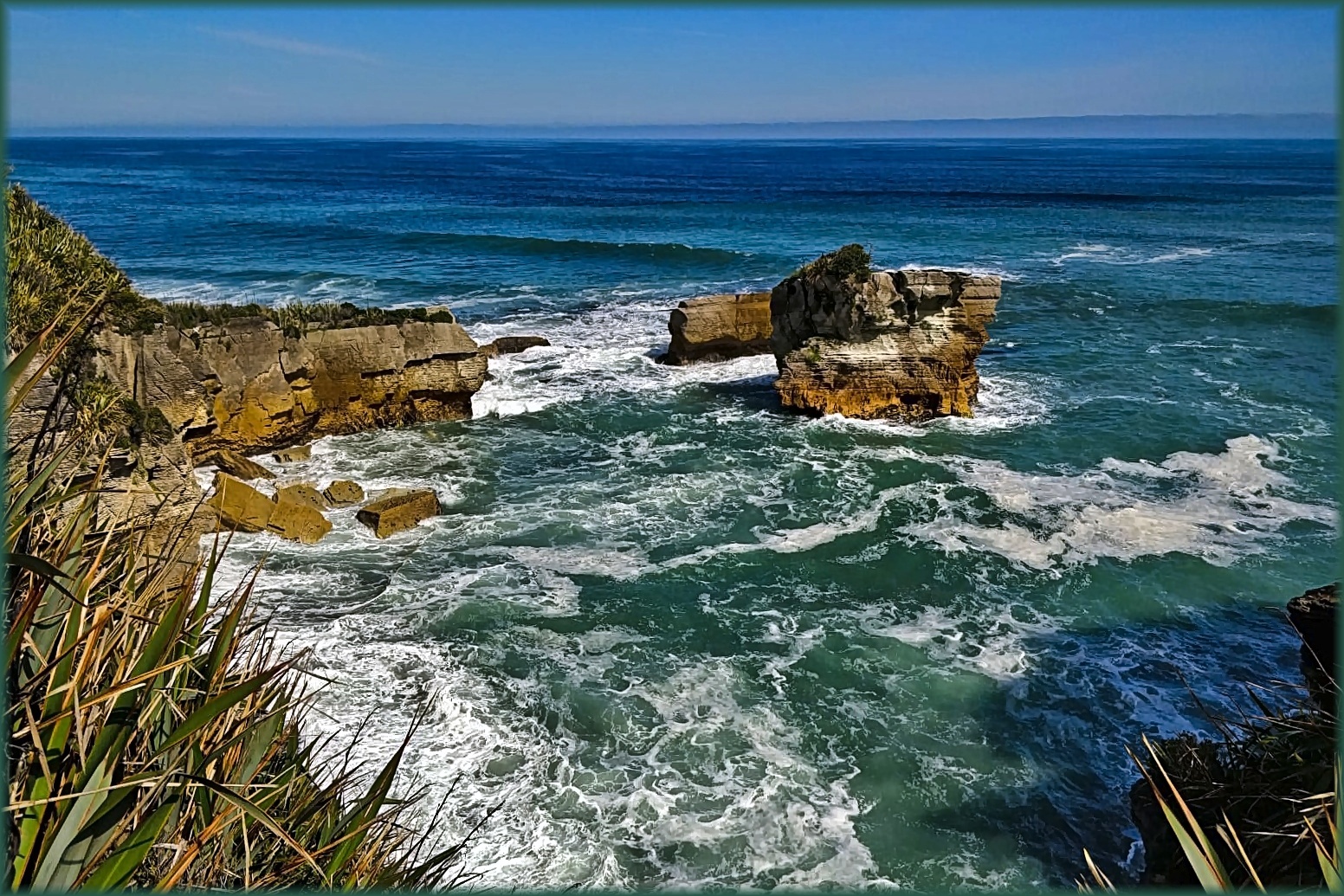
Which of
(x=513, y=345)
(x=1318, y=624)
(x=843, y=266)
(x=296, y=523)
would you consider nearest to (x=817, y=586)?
(x=1318, y=624)

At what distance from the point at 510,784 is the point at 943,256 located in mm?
39158

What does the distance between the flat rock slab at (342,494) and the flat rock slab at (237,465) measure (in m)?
Answer: 1.60

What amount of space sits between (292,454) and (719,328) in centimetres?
1255

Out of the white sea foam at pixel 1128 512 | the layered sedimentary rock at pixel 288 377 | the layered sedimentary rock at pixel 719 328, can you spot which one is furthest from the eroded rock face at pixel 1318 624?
the layered sedimentary rock at pixel 719 328

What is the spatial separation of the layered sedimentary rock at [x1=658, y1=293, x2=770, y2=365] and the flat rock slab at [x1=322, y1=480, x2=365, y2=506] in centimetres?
1165

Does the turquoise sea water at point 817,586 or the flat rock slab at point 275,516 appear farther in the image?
the flat rock slab at point 275,516

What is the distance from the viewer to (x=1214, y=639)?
1270 centimetres

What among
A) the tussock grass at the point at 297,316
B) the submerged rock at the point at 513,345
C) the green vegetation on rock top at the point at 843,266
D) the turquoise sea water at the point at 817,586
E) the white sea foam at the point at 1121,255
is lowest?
the turquoise sea water at the point at 817,586

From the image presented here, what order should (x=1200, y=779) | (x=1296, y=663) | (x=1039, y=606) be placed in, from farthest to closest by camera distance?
(x=1039, y=606)
(x=1296, y=663)
(x=1200, y=779)

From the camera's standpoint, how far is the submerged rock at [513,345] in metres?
→ 26.8

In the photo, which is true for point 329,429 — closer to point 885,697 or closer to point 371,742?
point 371,742

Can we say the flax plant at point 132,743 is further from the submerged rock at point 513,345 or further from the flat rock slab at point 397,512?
the submerged rock at point 513,345

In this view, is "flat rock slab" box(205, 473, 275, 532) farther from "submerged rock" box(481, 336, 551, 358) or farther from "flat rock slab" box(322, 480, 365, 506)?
"submerged rock" box(481, 336, 551, 358)

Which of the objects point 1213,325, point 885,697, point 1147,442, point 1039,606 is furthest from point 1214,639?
point 1213,325
